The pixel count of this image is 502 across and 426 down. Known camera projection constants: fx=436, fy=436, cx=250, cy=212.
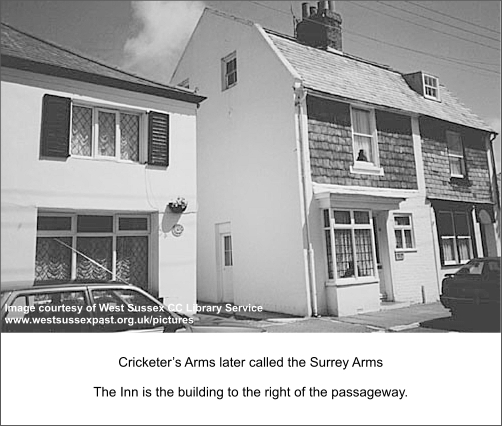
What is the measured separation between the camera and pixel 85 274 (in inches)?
132

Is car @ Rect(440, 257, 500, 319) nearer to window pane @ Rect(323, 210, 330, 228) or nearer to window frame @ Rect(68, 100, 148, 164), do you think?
window pane @ Rect(323, 210, 330, 228)

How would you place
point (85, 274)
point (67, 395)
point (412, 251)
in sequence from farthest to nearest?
point (412, 251) → point (85, 274) → point (67, 395)

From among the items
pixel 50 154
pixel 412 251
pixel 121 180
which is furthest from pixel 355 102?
pixel 50 154

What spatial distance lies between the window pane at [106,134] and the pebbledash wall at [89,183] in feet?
0.33

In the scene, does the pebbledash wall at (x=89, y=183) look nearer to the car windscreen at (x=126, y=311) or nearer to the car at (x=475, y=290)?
the car windscreen at (x=126, y=311)

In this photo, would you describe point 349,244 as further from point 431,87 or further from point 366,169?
point 431,87

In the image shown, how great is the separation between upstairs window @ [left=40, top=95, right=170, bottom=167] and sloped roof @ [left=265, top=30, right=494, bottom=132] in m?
2.24

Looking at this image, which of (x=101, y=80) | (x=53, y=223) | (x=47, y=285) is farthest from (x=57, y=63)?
(x=47, y=285)

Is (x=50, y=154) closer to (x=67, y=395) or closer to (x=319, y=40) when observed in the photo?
(x=67, y=395)

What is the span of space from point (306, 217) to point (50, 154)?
2.94 metres

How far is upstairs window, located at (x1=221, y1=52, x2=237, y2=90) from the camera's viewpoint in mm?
6234

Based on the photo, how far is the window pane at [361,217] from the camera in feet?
18.0

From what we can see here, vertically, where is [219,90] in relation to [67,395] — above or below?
above

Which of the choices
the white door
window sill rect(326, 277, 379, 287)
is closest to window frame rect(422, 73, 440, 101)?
window sill rect(326, 277, 379, 287)
